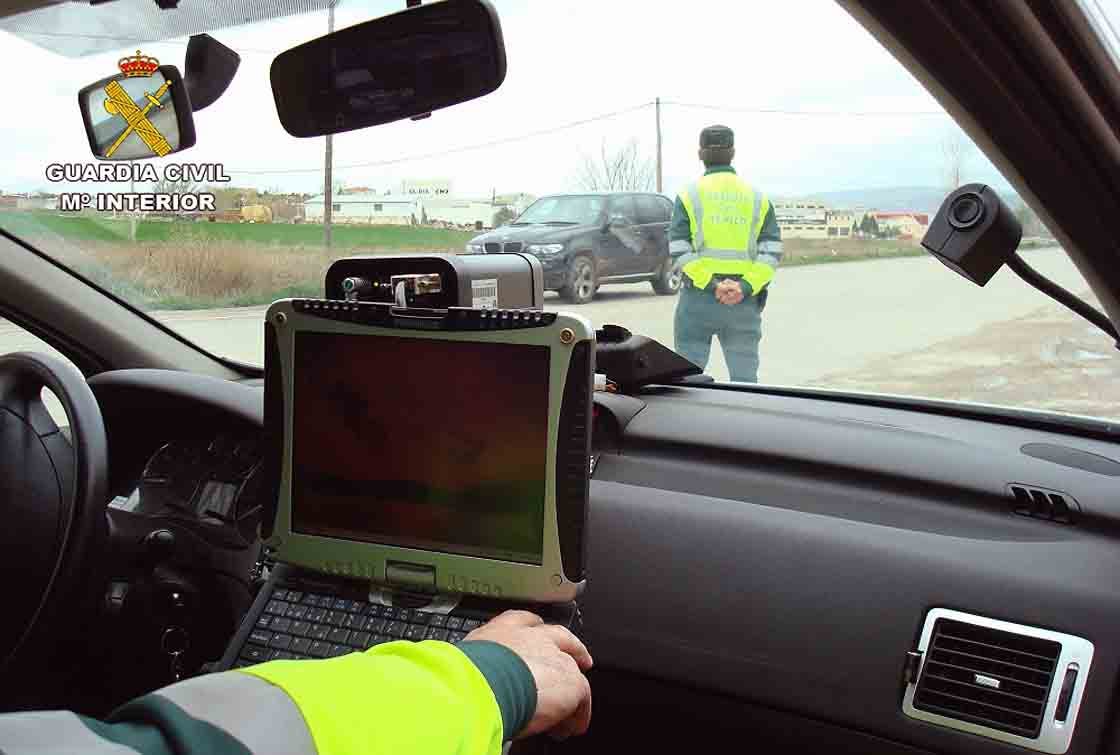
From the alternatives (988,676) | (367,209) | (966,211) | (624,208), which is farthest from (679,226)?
(966,211)

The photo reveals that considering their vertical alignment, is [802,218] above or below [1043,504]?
above

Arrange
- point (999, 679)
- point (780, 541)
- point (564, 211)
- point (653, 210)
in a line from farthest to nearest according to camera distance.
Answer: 1. point (653, 210)
2. point (564, 211)
3. point (780, 541)
4. point (999, 679)

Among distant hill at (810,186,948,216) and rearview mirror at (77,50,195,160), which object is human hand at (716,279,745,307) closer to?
distant hill at (810,186,948,216)

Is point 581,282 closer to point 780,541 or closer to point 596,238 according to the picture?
point 596,238

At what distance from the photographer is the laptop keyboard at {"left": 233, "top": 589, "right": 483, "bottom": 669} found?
1753mm

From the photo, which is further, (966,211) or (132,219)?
(132,219)

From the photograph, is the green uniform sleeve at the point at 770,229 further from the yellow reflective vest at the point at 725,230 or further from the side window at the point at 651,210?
the side window at the point at 651,210

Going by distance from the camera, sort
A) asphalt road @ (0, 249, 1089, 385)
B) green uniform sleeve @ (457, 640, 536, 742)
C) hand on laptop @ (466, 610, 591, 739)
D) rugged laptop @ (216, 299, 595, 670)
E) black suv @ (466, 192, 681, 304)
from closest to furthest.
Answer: green uniform sleeve @ (457, 640, 536, 742), hand on laptop @ (466, 610, 591, 739), rugged laptop @ (216, 299, 595, 670), asphalt road @ (0, 249, 1089, 385), black suv @ (466, 192, 681, 304)

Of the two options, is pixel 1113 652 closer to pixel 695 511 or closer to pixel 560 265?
pixel 695 511

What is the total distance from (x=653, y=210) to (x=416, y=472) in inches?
143

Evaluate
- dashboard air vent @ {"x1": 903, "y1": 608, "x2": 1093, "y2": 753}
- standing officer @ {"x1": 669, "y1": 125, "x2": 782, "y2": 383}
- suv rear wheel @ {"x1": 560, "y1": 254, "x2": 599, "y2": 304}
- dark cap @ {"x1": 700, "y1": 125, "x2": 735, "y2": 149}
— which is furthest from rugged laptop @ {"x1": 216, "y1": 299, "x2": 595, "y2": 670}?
dark cap @ {"x1": 700, "y1": 125, "x2": 735, "y2": 149}

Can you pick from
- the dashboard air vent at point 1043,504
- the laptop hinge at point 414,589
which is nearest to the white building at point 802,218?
the dashboard air vent at point 1043,504

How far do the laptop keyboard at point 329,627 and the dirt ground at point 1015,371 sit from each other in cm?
152

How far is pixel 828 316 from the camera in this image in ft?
15.9
